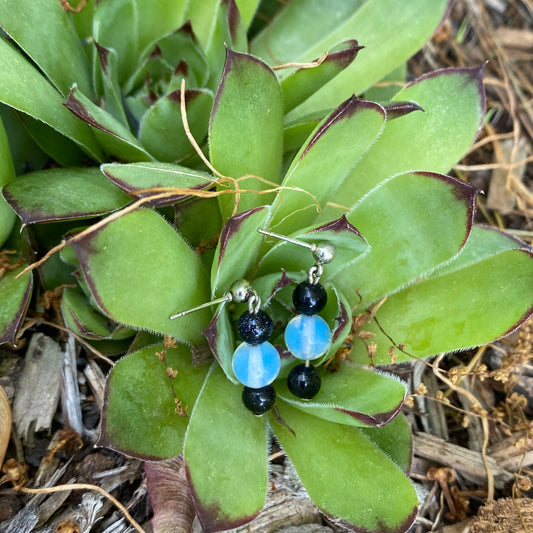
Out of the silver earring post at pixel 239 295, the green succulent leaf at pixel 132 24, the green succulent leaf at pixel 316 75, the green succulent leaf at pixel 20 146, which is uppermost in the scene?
the green succulent leaf at pixel 132 24

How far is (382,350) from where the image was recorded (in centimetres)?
119

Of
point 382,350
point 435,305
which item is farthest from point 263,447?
point 435,305

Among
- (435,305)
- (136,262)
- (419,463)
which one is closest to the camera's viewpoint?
(136,262)

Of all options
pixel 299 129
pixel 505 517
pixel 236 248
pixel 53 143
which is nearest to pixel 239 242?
pixel 236 248

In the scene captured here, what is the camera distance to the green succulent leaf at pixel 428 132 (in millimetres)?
1237

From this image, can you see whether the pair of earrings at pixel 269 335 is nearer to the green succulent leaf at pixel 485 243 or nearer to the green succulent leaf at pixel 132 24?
the green succulent leaf at pixel 485 243

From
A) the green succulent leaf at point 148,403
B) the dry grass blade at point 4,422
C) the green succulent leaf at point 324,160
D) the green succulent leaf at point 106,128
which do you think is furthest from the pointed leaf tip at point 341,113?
the dry grass blade at point 4,422

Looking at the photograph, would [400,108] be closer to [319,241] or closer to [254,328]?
[319,241]

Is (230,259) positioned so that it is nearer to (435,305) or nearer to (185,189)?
(185,189)

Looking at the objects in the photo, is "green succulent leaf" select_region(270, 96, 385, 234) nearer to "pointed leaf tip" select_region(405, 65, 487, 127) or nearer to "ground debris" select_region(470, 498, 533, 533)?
"pointed leaf tip" select_region(405, 65, 487, 127)

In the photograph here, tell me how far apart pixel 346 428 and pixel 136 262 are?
0.50 meters

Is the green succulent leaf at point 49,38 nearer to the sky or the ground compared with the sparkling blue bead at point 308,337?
nearer to the sky

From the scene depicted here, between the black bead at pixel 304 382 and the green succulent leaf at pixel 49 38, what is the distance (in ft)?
2.39

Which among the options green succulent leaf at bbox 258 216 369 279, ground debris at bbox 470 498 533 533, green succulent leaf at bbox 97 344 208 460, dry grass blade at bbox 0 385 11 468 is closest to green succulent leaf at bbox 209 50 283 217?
green succulent leaf at bbox 258 216 369 279
